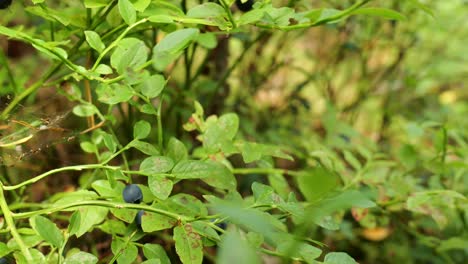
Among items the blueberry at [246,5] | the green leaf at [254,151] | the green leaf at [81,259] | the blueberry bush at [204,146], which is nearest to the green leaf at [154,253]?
the blueberry bush at [204,146]

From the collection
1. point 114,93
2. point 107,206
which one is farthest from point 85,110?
point 107,206

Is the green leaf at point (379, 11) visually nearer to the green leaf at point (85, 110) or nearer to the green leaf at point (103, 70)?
the green leaf at point (103, 70)

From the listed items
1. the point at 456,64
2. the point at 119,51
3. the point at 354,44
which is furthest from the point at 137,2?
the point at 456,64

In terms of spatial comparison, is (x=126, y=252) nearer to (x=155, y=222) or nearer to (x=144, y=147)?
(x=155, y=222)

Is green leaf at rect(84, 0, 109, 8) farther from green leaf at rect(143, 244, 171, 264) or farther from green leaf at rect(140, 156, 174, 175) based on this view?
green leaf at rect(143, 244, 171, 264)

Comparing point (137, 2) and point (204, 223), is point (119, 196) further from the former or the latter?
point (137, 2)
